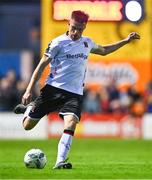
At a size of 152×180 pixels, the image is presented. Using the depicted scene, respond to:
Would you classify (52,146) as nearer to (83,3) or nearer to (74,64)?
(83,3)

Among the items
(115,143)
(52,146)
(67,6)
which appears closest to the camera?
(52,146)

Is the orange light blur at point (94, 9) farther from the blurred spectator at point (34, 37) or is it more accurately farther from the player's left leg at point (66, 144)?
the player's left leg at point (66, 144)

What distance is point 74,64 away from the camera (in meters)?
15.6

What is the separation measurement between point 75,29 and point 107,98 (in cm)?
1564

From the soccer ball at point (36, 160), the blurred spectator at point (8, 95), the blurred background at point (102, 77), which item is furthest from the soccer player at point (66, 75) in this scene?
the blurred spectator at point (8, 95)

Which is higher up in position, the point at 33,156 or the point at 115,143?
the point at 33,156

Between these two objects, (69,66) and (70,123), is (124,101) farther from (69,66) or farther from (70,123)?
(70,123)

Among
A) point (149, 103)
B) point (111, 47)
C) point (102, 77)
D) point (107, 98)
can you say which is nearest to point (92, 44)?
point (111, 47)

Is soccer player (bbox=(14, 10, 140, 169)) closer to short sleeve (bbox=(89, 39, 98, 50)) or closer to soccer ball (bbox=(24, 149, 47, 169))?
short sleeve (bbox=(89, 39, 98, 50))

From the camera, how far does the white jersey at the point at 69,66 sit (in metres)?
15.5

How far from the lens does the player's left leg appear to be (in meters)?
15.0

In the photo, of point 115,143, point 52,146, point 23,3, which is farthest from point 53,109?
point 23,3

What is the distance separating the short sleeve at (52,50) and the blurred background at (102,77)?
41.3 ft

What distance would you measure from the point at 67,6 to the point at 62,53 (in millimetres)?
14624
